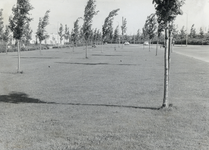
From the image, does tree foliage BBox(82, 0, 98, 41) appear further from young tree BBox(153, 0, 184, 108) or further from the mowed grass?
young tree BBox(153, 0, 184, 108)

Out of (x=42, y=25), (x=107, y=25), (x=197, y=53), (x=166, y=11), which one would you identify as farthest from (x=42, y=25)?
(x=166, y=11)

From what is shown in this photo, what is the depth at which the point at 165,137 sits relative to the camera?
7.53m

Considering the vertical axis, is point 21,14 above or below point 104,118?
above

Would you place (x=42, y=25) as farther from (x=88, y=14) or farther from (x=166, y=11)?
(x=166, y=11)

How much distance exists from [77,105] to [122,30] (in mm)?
68059

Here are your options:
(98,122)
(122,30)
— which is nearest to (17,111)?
(98,122)

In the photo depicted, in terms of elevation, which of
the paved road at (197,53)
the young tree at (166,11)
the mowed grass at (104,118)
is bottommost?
the mowed grass at (104,118)

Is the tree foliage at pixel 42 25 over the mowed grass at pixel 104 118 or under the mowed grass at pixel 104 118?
over

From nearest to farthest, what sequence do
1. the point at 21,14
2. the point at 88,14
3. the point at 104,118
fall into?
the point at 104,118, the point at 21,14, the point at 88,14

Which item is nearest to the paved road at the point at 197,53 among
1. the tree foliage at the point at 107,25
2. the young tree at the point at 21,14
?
the tree foliage at the point at 107,25

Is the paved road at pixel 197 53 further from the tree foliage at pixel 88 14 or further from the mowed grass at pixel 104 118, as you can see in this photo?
the mowed grass at pixel 104 118

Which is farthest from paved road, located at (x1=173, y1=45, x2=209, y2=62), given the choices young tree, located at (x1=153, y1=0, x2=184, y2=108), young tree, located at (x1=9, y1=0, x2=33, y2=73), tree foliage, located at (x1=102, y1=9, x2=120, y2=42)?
young tree, located at (x1=153, y1=0, x2=184, y2=108)

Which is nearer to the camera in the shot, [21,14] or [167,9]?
[167,9]

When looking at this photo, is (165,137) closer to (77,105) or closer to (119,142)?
(119,142)
